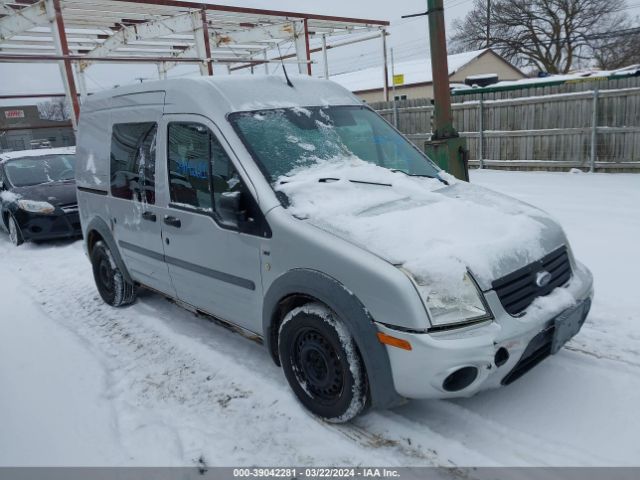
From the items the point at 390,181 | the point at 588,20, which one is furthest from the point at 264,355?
the point at 588,20

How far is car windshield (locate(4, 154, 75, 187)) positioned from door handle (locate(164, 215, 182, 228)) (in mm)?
6268

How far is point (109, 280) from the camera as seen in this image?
5129 mm

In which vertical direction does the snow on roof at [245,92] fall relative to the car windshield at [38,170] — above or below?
above

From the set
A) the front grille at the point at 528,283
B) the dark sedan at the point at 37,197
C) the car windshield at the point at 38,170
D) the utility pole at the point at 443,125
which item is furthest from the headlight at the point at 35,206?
the front grille at the point at 528,283

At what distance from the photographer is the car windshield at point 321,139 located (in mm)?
3256

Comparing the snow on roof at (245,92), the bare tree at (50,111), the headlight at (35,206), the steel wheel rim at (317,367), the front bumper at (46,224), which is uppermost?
the bare tree at (50,111)

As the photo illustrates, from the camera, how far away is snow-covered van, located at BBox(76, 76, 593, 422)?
8.07 feet

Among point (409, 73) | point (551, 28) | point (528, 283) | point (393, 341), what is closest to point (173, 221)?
point (393, 341)

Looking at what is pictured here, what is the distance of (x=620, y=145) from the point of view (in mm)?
10617

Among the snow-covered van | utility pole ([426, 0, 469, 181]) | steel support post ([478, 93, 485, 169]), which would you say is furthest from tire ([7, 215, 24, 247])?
steel support post ([478, 93, 485, 169])

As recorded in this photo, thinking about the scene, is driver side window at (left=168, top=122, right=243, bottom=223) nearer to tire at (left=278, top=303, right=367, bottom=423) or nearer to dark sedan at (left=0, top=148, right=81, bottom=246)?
tire at (left=278, top=303, right=367, bottom=423)

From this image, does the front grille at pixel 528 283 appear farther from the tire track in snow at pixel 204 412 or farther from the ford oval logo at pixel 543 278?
the tire track in snow at pixel 204 412

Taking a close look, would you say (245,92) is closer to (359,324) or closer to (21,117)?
(359,324)

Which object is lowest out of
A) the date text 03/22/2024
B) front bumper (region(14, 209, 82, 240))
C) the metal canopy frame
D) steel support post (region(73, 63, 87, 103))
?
the date text 03/22/2024
